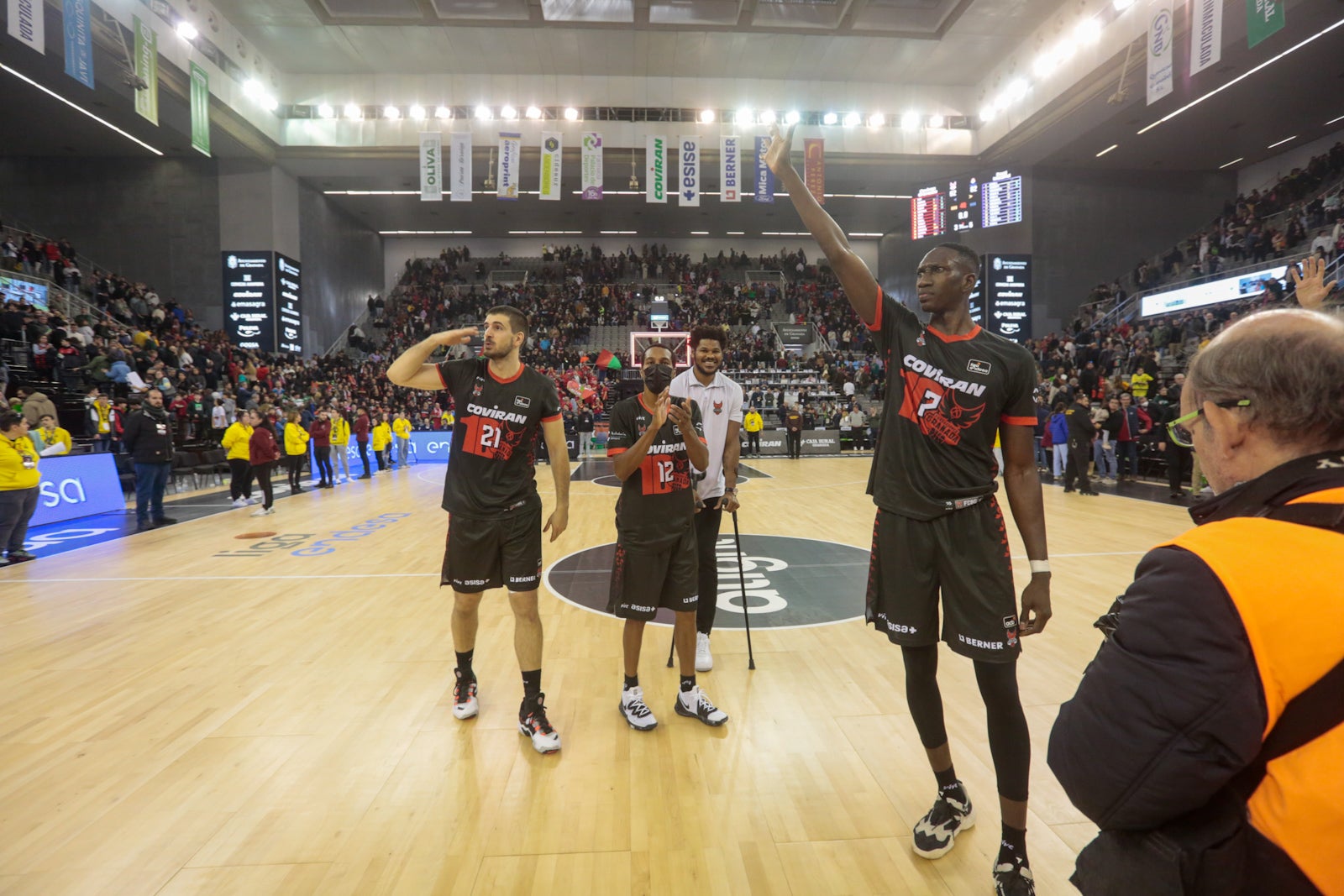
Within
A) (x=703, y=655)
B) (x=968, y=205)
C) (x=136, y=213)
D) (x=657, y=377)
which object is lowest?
(x=703, y=655)

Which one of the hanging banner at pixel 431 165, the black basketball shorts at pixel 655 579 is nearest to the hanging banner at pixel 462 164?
the hanging banner at pixel 431 165

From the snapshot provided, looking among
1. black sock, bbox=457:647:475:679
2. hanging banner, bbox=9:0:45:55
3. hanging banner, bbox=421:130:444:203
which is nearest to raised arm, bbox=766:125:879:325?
black sock, bbox=457:647:475:679

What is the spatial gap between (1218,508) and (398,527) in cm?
952

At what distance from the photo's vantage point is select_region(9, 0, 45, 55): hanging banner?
35.5 feet

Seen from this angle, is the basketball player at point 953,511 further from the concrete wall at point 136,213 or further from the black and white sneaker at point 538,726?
the concrete wall at point 136,213

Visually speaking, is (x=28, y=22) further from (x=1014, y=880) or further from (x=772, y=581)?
(x=1014, y=880)

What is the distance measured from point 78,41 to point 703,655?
1667 cm

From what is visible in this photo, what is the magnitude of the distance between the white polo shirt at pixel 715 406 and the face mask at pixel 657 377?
0.73m

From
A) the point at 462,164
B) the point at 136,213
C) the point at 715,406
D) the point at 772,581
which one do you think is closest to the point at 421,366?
the point at 715,406

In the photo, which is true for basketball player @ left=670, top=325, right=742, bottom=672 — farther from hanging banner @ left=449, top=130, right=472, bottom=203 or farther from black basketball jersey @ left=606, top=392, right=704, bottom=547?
hanging banner @ left=449, top=130, right=472, bottom=203

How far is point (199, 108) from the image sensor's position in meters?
15.8

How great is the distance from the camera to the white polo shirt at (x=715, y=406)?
3.91 metres

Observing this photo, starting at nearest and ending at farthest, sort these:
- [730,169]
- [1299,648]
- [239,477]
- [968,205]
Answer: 1. [1299,648]
2. [239,477]
3. [730,169]
4. [968,205]

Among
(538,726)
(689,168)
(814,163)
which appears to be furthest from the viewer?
(689,168)
